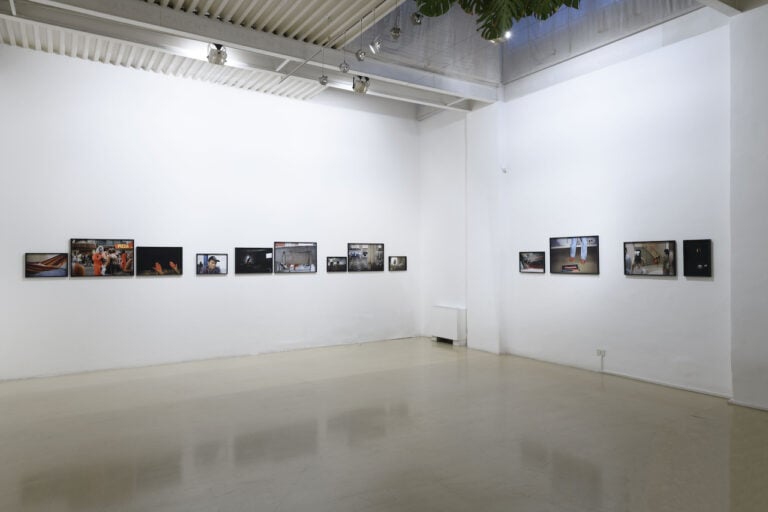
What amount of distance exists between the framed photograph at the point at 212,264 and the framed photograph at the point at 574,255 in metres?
7.28

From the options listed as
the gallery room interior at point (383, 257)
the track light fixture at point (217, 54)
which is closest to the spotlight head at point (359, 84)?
the gallery room interior at point (383, 257)

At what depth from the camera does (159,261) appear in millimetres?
10727

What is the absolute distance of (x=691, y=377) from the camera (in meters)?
8.52

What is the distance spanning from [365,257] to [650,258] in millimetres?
6991

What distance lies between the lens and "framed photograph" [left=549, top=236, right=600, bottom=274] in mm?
10070

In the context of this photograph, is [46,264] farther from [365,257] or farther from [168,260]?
[365,257]

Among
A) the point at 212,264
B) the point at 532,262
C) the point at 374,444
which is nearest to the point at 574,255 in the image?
the point at 532,262

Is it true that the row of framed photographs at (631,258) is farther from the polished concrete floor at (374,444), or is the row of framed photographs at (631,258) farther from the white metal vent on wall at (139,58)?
the white metal vent on wall at (139,58)

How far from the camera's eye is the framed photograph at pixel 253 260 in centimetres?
1172

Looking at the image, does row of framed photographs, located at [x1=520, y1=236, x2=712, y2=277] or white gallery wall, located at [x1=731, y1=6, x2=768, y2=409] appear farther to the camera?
row of framed photographs, located at [x1=520, y1=236, x2=712, y2=277]

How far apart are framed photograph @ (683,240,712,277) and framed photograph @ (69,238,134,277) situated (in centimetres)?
1047

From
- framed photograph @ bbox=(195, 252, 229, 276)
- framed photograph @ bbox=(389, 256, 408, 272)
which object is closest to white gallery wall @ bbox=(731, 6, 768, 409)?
framed photograph @ bbox=(389, 256, 408, 272)

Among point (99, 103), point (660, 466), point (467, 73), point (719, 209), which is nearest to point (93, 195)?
point (99, 103)

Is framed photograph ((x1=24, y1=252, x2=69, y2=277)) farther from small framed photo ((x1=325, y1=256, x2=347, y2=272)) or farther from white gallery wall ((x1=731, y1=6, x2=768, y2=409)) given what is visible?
white gallery wall ((x1=731, y1=6, x2=768, y2=409))
